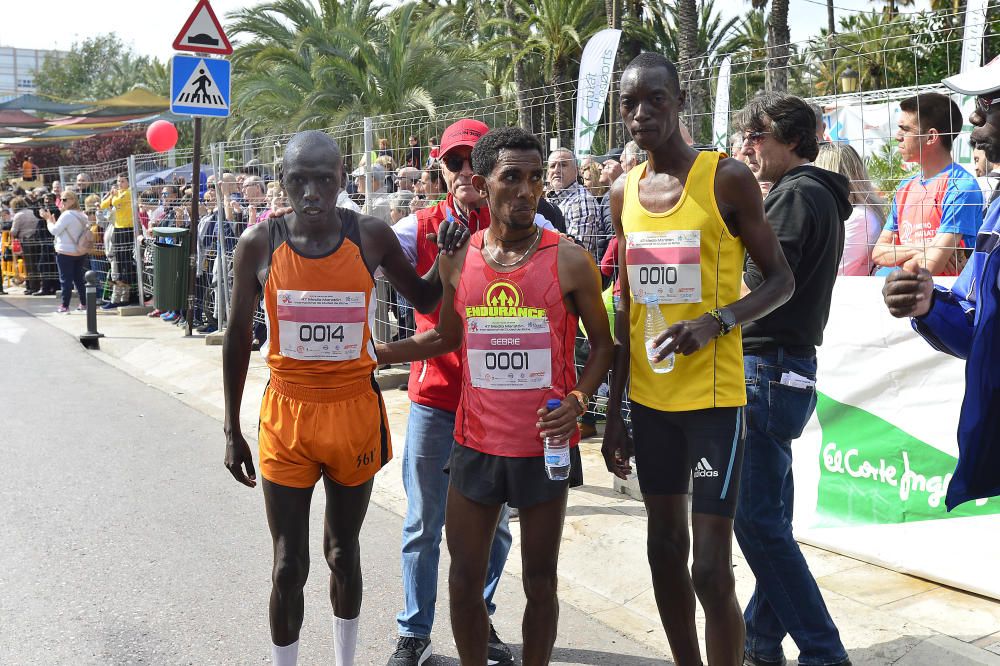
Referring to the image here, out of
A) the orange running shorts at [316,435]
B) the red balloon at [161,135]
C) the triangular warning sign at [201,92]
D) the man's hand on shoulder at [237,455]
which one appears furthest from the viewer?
the red balloon at [161,135]

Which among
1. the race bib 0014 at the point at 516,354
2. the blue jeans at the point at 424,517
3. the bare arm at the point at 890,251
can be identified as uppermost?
the bare arm at the point at 890,251

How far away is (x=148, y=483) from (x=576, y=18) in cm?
2263

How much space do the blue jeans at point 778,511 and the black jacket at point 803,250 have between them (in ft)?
0.29

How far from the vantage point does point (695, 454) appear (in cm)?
331

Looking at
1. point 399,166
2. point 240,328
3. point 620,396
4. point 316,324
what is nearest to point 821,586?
point 620,396

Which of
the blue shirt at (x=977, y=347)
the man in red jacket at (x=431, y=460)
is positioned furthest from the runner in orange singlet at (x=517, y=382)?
the blue shirt at (x=977, y=347)

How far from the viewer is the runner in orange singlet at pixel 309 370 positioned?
349 centimetres

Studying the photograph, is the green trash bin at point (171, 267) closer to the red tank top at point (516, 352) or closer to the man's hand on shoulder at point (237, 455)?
the man's hand on shoulder at point (237, 455)

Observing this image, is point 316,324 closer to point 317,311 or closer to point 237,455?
point 317,311

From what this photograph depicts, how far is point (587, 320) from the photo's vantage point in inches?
132

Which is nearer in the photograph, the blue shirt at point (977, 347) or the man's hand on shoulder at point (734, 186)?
the blue shirt at point (977, 347)

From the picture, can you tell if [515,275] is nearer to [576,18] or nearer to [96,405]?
[96,405]

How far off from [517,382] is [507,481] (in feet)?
1.03

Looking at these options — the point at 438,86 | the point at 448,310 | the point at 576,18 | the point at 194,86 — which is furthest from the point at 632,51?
the point at 448,310
